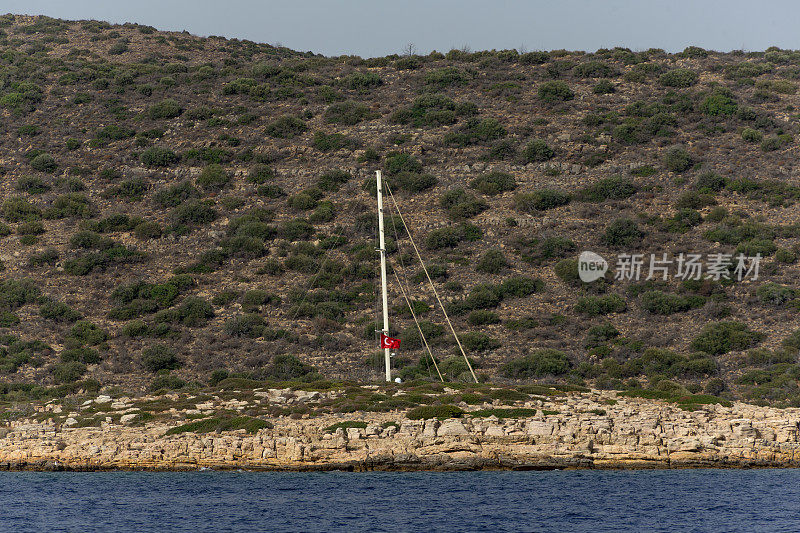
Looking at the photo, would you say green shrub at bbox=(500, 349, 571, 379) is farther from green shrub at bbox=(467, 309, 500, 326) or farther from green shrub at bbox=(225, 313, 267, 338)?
green shrub at bbox=(225, 313, 267, 338)

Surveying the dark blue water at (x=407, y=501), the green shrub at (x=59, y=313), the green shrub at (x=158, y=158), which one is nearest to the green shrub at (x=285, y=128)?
the green shrub at (x=158, y=158)

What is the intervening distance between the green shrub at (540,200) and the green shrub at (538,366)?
18.5m

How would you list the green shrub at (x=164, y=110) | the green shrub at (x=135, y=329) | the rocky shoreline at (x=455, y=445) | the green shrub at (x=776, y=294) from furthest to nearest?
the green shrub at (x=164, y=110) < the green shrub at (x=135, y=329) < the green shrub at (x=776, y=294) < the rocky shoreline at (x=455, y=445)

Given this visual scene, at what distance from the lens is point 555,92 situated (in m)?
81.8

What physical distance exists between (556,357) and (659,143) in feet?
100.0

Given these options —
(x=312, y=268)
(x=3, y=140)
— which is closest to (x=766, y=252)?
A: (x=312, y=268)

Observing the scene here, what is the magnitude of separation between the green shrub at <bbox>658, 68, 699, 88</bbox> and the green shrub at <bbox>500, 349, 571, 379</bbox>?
136 feet

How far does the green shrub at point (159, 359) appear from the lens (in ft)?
168

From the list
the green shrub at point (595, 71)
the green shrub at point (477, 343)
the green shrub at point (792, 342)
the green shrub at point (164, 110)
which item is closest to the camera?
the green shrub at point (792, 342)

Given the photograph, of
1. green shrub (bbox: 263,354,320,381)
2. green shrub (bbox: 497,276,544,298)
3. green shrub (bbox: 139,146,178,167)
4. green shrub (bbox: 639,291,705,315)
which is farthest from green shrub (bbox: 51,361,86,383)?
green shrub (bbox: 639,291,705,315)

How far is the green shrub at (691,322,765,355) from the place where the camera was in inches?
1956

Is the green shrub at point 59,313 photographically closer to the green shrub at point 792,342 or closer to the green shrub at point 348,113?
the green shrub at point 348,113

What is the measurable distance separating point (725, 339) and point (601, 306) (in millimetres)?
7808

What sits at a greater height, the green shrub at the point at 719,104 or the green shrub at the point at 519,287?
the green shrub at the point at 719,104
